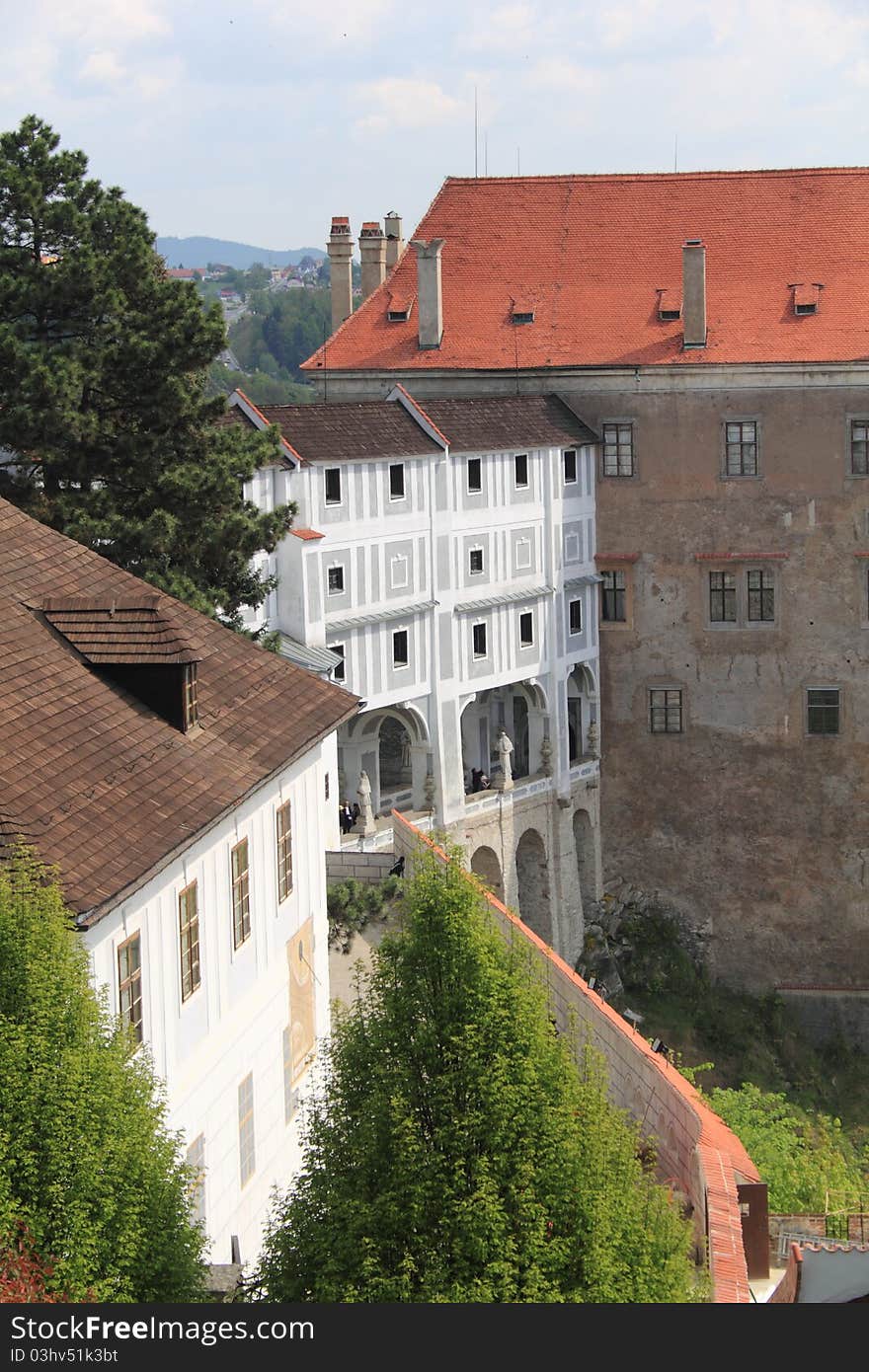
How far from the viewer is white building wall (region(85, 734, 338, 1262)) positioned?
20719 millimetres

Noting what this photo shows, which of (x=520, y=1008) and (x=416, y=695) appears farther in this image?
(x=416, y=695)

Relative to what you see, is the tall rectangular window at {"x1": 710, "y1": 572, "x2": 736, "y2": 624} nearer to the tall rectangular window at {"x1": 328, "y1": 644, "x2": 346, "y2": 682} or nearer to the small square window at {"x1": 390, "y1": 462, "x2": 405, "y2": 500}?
the small square window at {"x1": 390, "y1": 462, "x2": 405, "y2": 500}

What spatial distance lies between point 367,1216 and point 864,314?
124 ft

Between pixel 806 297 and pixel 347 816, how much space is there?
56.7 feet

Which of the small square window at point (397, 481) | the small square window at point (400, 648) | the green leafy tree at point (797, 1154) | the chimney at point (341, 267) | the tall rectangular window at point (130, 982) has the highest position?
the chimney at point (341, 267)

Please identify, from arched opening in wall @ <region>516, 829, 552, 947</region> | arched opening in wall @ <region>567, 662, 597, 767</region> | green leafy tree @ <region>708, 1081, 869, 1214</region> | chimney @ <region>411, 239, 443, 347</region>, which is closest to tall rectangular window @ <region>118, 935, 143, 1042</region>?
green leafy tree @ <region>708, 1081, 869, 1214</region>

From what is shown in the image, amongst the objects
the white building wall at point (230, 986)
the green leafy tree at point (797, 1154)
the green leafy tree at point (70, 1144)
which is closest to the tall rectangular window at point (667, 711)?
the green leafy tree at point (797, 1154)

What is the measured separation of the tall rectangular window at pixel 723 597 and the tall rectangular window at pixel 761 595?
42 centimetres

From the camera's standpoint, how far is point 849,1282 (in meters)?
21.0

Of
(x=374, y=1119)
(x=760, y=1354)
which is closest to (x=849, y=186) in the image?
(x=374, y=1119)

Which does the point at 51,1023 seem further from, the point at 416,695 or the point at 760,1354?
the point at 416,695

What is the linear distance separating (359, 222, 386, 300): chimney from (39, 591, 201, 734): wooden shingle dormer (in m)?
33.9

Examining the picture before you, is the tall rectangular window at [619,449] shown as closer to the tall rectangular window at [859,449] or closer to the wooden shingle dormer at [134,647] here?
the tall rectangular window at [859,449]

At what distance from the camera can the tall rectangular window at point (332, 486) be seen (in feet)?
143
